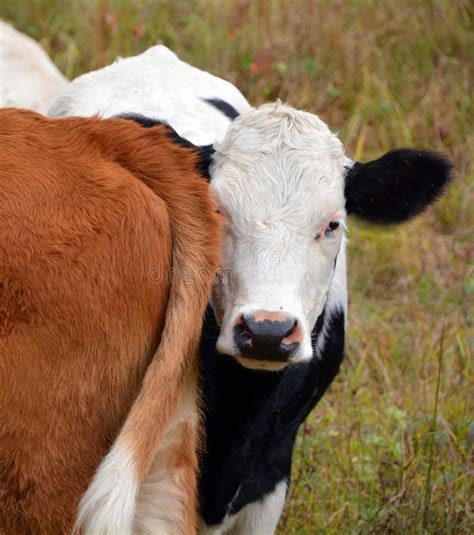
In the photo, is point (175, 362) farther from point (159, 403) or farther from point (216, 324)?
point (216, 324)

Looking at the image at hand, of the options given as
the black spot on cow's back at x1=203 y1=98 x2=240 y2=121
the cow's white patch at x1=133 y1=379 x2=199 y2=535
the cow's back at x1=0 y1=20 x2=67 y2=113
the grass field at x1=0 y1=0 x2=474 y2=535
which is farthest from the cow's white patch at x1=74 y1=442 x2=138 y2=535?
the cow's back at x1=0 y1=20 x2=67 y2=113

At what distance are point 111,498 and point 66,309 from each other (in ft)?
1.51

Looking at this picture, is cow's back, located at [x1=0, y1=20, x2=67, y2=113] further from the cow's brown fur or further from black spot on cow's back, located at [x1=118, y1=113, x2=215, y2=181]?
the cow's brown fur

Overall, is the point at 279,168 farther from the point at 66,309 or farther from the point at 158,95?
the point at 158,95

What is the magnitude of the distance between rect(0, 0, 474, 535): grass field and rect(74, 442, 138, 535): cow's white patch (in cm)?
137

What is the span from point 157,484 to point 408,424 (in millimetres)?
1819

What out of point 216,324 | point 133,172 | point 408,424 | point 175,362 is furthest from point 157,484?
point 408,424

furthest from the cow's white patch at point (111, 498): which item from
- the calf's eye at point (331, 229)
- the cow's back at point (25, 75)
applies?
the cow's back at point (25, 75)

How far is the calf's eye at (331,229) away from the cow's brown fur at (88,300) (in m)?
0.48

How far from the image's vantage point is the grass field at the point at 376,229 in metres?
4.37

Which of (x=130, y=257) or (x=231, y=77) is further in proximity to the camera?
(x=231, y=77)

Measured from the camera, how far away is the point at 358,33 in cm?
772

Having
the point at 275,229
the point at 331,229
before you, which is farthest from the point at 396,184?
the point at 275,229

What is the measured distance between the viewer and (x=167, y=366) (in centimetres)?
295
